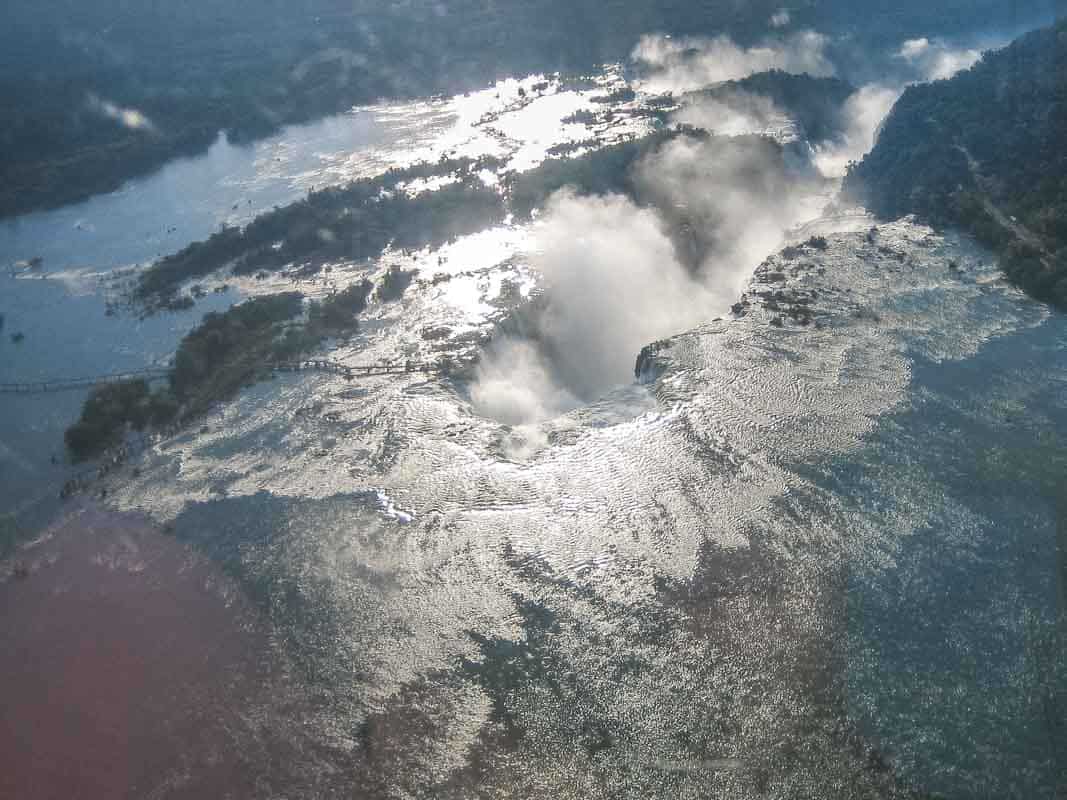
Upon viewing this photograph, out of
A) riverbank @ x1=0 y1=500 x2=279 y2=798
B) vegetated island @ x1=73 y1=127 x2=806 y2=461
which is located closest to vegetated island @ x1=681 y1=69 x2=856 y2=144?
vegetated island @ x1=73 y1=127 x2=806 y2=461

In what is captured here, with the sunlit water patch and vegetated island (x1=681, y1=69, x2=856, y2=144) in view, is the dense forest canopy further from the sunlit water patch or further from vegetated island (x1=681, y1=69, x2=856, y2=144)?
the sunlit water patch

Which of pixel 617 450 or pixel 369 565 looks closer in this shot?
pixel 369 565

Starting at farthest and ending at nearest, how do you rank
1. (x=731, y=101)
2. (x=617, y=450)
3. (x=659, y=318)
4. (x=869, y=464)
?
(x=731, y=101)
(x=659, y=318)
(x=617, y=450)
(x=869, y=464)

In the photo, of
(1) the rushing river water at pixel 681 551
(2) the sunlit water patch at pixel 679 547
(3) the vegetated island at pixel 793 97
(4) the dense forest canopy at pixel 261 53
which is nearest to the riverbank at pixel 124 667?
(1) the rushing river water at pixel 681 551

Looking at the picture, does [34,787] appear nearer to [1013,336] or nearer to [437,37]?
[1013,336]

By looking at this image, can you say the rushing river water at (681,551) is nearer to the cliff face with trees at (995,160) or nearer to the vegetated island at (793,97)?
the cliff face with trees at (995,160)

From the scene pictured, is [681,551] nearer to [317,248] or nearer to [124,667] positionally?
[124,667]

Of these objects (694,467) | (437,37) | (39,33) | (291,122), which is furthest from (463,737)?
(39,33)
